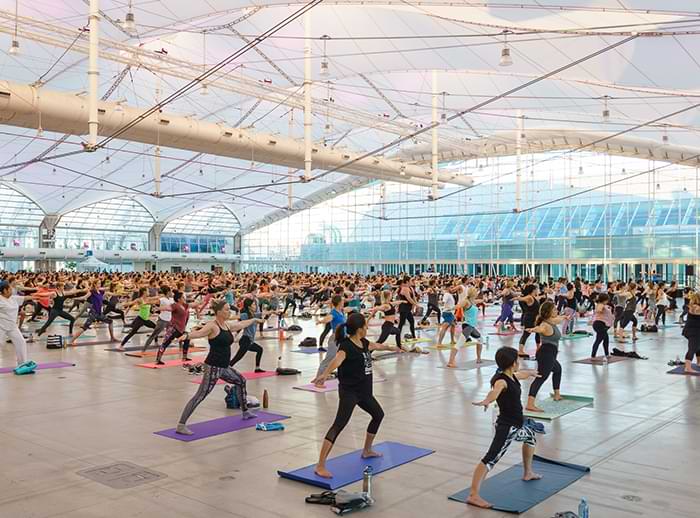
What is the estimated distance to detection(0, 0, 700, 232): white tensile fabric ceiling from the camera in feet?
54.1

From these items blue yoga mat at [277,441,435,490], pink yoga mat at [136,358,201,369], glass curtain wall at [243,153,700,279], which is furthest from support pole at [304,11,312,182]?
glass curtain wall at [243,153,700,279]

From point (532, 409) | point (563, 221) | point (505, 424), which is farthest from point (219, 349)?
point (563, 221)

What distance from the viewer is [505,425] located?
526cm

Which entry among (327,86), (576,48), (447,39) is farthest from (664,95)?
(327,86)

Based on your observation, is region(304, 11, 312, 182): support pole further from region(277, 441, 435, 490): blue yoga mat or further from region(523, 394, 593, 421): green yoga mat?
region(277, 441, 435, 490): blue yoga mat

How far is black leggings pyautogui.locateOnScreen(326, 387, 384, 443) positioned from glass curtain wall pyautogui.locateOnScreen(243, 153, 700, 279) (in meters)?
27.6

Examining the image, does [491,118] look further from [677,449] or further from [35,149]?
[677,449]

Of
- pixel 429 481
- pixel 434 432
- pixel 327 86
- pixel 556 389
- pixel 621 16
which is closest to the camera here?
pixel 429 481

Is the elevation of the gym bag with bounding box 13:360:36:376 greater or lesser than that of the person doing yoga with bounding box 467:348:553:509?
lesser

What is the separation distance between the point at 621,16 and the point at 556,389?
10.4 metres

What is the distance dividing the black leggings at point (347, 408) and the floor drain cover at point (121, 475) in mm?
1533

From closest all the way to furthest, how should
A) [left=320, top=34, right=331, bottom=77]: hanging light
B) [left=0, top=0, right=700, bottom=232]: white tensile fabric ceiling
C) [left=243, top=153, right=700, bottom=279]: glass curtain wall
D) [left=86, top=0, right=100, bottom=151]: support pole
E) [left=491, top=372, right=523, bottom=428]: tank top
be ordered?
[left=491, top=372, right=523, bottom=428]: tank top
[left=86, top=0, right=100, bottom=151]: support pole
[left=0, top=0, right=700, bottom=232]: white tensile fabric ceiling
[left=320, top=34, right=331, bottom=77]: hanging light
[left=243, top=153, right=700, bottom=279]: glass curtain wall

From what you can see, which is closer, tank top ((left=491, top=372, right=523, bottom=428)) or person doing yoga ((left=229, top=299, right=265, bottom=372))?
tank top ((left=491, top=372, right=523, bottom=428))

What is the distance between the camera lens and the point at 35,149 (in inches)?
1428
